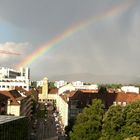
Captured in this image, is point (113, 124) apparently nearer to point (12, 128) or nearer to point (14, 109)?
point (12, 128)

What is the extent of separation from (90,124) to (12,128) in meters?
15.1

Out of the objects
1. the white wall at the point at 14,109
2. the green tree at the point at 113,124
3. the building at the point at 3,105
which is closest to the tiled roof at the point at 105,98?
the white wall at the point at 14,109

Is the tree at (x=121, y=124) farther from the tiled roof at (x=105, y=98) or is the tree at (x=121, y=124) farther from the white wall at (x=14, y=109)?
the tiled roof at (x=105, y=98)

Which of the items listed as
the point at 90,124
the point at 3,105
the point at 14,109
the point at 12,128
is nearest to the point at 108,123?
the point at 90,124

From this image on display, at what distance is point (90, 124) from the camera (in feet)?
262

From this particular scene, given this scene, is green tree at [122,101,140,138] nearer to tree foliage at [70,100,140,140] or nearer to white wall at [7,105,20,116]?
tree foliage at [70,100,140,140]

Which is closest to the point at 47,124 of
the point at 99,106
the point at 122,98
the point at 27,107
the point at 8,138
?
the point at 27,107

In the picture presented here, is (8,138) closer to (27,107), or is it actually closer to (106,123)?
(106,123)

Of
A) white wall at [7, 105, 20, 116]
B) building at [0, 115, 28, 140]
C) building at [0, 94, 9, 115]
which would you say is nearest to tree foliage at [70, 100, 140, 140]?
building at [0, 115, 28, 140]

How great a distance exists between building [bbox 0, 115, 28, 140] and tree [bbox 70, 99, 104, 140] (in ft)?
27.3

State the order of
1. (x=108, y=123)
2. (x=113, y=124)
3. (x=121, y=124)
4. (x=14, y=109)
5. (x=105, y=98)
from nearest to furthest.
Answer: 1. (x=113, y=124)
2. (x=108, y=123)
3. (x=121, y=124)
4. (x=14, y=109)
5. (x=105, y=98)

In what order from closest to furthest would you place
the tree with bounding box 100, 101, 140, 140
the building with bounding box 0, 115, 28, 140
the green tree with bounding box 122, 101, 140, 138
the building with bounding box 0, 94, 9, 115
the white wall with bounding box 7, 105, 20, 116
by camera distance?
the building with bounding box 0, 115, 28, 140 → the tree with bounding box 100, 101, 140, 140 → the green tree with bounding box 122, 101, 140, 138 → the building with bounding box 0, 94, 9, 115 → the white wall with bounding box 7, 105, 20, 116

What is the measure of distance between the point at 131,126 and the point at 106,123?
3.92 metres

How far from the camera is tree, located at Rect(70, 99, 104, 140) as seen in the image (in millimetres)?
79106
